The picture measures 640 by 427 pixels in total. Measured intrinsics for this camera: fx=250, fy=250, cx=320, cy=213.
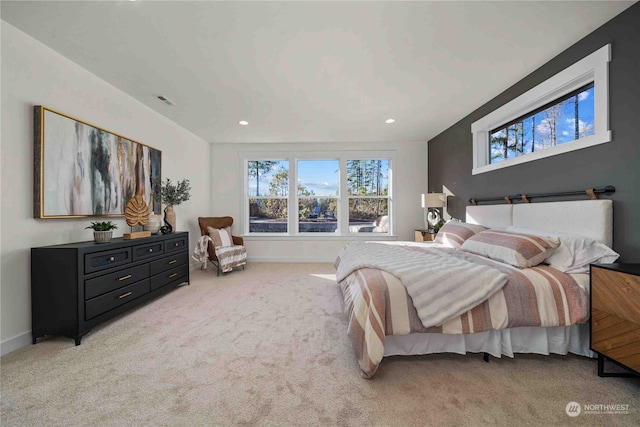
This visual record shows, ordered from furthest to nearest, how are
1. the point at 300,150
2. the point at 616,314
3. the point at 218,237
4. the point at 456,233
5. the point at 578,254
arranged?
1. the point at 300,150
2. the point at 218,237
3. the point at 456,233
4. the point at 578,254
5. the point at 616,314

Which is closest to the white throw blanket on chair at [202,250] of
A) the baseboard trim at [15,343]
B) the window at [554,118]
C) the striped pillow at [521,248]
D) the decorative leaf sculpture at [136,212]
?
the decorative leaf sculpture at [136,212]

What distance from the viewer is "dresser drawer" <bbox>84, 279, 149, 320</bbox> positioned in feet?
7.16

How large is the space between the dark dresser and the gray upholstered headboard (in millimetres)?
4173

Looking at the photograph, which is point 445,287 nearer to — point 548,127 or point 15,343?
point 548,127

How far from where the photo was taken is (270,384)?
160 centimetres

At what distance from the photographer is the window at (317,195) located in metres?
5.43

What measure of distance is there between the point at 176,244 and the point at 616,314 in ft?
14.1

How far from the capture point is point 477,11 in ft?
6.00

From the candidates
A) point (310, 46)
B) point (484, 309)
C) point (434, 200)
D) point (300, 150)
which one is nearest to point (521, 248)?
point (484, 309)

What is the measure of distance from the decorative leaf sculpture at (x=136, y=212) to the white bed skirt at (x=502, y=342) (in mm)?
3063

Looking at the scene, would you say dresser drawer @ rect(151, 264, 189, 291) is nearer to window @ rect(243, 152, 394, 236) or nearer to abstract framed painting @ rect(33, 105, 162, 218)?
abstract framed painting @ rect(33, 105, 162, 218)

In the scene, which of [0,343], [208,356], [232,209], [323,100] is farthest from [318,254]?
[0,343]

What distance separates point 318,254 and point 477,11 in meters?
4.43

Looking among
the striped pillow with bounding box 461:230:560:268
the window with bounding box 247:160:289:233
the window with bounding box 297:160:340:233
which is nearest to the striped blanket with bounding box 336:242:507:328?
the striped pillow with bounding box 461:230:560:268
